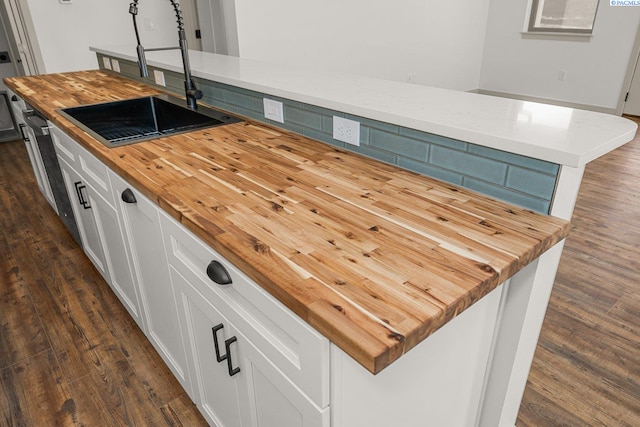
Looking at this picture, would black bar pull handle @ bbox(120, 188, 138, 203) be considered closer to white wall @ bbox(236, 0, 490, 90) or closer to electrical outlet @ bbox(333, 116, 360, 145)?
electrical outlet @ bbox(333, 116, 360, 145)

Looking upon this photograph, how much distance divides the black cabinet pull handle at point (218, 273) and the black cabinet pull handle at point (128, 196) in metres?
0.52

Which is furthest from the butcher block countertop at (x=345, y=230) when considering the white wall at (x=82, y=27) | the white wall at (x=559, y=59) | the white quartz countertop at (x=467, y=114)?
the white wall at (x=559, y=59)

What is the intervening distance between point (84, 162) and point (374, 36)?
13.2 ft

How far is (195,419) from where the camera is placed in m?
1.55

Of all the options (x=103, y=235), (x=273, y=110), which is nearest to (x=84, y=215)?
(x=103, y=235)

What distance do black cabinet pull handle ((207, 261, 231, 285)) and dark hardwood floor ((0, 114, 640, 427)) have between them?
0.82 meters

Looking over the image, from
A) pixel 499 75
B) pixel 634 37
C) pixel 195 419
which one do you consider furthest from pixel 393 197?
pixel 499 75

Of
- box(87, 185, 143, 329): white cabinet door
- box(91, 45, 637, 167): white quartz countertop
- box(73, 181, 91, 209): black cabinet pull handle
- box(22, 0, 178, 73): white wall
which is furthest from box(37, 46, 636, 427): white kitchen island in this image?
box(22, 0, 178, 73): white wall

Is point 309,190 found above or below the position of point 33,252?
above

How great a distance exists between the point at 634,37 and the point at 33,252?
6185 millimetres

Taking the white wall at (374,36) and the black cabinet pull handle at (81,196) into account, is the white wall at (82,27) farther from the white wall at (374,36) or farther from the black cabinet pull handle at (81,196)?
the black cabinet pull handle at (81,196)

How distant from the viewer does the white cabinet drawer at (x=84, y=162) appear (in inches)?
63.2

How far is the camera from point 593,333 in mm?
1945

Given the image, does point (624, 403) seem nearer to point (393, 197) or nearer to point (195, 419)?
point (393, 197)
